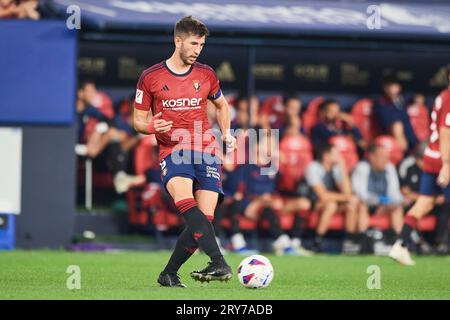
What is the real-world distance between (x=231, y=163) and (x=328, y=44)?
8.15 ft

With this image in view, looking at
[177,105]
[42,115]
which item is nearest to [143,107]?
[177,105]

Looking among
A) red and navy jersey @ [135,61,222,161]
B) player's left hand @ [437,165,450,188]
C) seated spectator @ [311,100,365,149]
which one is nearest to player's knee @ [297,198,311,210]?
seated spectator @ [311,100,365,149]

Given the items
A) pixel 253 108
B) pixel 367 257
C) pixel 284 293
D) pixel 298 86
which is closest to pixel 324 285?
pixel 284 293

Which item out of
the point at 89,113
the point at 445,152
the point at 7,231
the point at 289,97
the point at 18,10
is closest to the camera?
the point at 445,152

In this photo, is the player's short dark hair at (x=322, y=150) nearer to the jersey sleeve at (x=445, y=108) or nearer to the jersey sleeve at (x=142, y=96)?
the jersey sleeve at (x=445, y=108)

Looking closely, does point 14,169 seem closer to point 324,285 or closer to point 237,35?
point 237,35

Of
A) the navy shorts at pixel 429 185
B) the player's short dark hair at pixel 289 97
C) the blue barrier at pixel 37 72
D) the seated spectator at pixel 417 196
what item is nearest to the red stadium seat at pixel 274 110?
the player's short dark hair at pixel 289 97

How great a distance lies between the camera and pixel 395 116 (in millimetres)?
18859

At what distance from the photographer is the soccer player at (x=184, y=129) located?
→ 31.8 feet

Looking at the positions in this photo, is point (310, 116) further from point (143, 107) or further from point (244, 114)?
point (143, 107)

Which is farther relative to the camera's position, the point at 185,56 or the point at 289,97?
the point at 289,97

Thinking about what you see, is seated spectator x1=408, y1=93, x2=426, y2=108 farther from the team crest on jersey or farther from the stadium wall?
the team crest on jersey

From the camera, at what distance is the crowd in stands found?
56.6 ft

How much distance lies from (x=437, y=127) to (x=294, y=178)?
4503 millimetres
